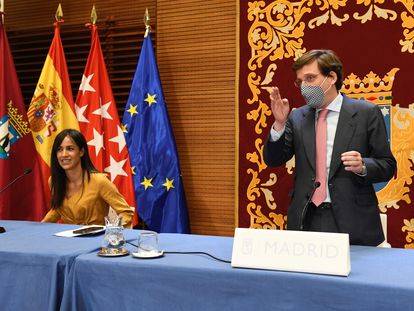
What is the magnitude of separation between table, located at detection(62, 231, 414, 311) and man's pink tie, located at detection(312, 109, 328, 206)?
28 cm

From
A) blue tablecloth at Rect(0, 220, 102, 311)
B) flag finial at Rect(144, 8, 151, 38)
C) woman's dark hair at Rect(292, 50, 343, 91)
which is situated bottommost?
blue tablecloth at Rect(0, 220, 102, 311)

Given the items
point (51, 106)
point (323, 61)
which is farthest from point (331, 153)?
point (51, 106)

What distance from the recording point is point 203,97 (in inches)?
138

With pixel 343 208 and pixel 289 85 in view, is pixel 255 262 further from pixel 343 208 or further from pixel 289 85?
pixel 289 85

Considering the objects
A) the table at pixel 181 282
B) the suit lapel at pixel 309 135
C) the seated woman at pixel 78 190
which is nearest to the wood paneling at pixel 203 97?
the seated woman at pixel 78 190

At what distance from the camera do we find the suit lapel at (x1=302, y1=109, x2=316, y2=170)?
1899 millimetres

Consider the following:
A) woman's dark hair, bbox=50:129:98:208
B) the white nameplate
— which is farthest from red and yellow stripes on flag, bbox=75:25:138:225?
the white nameplate

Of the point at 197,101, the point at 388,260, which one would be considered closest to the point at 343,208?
the point at 388,260

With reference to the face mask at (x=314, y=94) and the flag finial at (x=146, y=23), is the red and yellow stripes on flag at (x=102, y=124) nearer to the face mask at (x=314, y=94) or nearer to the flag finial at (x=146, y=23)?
the flag finial at (x=146, y=23)

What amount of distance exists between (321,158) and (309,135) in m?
0.11

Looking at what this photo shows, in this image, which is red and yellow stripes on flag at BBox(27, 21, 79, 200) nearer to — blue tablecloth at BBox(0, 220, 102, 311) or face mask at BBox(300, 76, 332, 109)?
blue tablecloth at BBox(0, 220, 102, 311)

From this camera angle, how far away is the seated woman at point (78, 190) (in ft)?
8.55

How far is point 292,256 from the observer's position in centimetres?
131

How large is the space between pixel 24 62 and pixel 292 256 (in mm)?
3561
